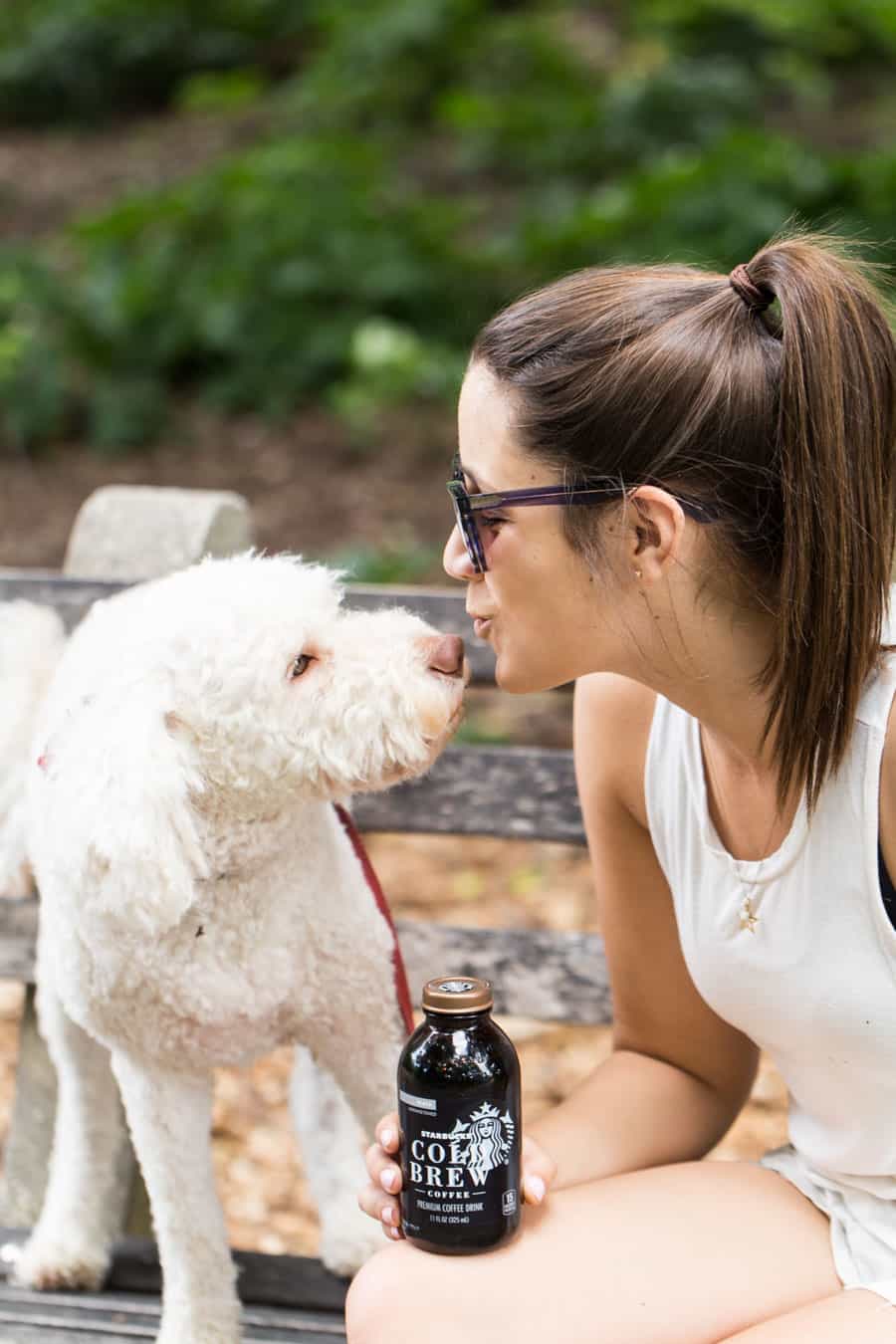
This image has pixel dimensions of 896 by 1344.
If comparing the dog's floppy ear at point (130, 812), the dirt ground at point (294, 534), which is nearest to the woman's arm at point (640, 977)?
the dog's floppy ear at point (130, 812)

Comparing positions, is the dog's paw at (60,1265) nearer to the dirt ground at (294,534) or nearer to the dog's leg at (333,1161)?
the dog's leg at (333,1161)

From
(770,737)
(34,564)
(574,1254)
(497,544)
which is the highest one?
(497,544)

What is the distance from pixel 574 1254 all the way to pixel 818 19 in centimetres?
735

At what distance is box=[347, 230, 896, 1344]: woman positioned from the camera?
1606 millimetres

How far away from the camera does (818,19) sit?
24.8 ft

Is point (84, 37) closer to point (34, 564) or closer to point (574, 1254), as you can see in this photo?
point (34, 564)

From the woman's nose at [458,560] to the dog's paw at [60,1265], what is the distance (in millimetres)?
1215

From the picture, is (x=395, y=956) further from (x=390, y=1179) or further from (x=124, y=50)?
(x=124, y=50)

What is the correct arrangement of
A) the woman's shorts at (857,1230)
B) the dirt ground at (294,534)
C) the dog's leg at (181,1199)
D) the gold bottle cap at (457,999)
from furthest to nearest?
the dirt ground at (294,534)
the dog's leg at (181,1199)
the woman's shorts at (857,1230)
the gold bottle cap at (457,999)

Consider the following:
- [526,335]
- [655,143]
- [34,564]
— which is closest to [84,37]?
[655,143]

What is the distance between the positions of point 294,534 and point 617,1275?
12.7ft

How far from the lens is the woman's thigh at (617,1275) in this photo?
1.63m

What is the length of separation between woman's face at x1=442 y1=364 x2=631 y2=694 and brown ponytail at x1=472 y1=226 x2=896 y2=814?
0.09 feet

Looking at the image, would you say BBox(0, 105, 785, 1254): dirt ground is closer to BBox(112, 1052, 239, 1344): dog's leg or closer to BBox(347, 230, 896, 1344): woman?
BBox(112, 1052, 239, 1344): dog's leg
